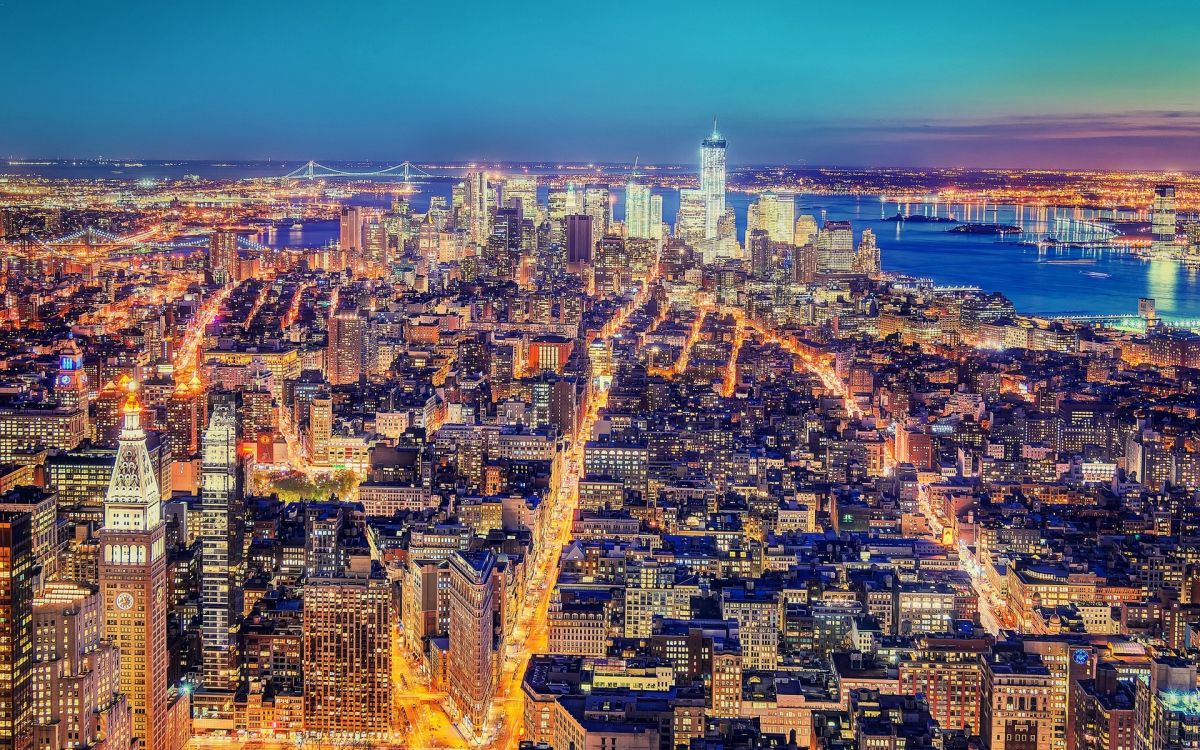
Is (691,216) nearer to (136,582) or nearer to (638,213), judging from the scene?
(638,213)

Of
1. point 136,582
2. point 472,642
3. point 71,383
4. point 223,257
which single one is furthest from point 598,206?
point 136,582

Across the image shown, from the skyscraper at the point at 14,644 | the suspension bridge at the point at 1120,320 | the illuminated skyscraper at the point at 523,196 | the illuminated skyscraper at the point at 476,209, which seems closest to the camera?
the skyscraper at the point at 14,644

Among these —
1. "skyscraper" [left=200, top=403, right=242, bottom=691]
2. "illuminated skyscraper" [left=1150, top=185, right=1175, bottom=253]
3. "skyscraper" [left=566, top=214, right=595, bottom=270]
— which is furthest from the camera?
"skyscraper" [left=566, top=214, right=595, bottom=270]

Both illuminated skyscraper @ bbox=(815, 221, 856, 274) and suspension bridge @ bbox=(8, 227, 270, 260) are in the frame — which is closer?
suspension bridge @ bbox=(8, 227, 270, 260)

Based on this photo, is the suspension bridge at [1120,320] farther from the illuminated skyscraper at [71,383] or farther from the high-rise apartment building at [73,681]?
the high-rise apartment building at [73,681]

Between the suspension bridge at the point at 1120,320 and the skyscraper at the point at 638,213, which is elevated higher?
the skyscraper at the point at 638,213

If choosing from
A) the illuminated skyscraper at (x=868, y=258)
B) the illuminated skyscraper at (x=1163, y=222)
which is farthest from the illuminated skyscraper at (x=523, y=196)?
the illuminated skyscraper at (x=1163, y=222)

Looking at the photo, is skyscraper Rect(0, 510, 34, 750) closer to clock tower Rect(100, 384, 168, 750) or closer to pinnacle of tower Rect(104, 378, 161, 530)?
clock tower Rect(100, 384, 168, 750)

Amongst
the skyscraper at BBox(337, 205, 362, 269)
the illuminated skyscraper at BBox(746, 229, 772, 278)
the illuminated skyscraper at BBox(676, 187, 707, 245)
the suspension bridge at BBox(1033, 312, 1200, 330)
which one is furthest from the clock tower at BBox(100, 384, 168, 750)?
the illuminated skyscraper at BBox(676, 187, 707, 245)
